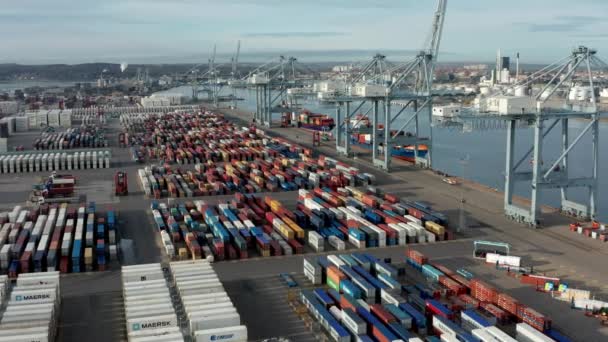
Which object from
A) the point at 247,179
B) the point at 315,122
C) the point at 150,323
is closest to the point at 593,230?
the point at 150,323

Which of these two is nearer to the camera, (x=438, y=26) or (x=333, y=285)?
(x=333, y=285)

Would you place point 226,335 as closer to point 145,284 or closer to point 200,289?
point 200,289

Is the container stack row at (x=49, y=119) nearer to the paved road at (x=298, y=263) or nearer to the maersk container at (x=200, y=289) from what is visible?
the paved road at (x=298, y=263)

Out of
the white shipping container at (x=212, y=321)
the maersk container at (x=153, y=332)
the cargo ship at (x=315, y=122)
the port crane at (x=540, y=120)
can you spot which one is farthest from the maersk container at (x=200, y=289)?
the cargo ship at (x=315, y=122)

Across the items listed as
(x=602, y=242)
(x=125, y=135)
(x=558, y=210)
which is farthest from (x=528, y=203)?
(x=125, y=135)

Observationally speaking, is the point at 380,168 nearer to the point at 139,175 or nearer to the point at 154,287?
the point at 139,175

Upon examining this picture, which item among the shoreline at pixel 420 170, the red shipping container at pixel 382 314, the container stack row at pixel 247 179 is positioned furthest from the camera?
the container stack row at pixel 247 179

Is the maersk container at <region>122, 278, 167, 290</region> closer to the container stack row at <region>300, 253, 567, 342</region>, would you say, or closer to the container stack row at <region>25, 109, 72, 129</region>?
the container stack row at <region>300, 253, 567, 342</region>

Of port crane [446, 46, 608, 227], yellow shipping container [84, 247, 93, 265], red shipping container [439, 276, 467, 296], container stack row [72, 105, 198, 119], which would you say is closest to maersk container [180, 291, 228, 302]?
yellow shipping container [84, 247, 93, 265]
